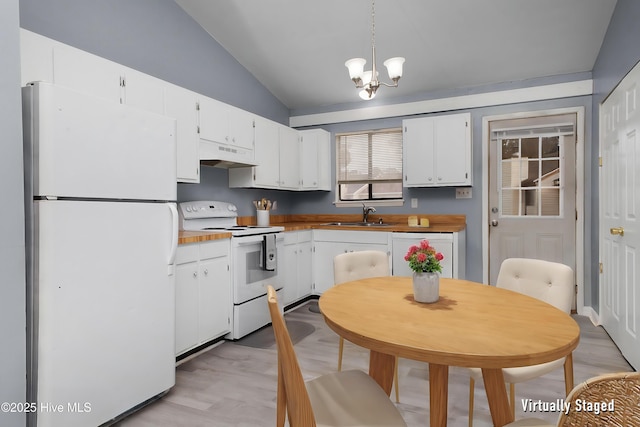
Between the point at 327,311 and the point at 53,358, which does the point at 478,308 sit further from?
the point at 53,358

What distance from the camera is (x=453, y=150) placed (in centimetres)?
404

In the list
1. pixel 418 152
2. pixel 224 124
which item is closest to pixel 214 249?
pixel 224 124

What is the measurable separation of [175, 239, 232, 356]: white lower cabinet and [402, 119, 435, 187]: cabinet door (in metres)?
2.28

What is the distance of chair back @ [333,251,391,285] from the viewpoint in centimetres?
242

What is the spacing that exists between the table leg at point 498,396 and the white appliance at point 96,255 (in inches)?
69.6

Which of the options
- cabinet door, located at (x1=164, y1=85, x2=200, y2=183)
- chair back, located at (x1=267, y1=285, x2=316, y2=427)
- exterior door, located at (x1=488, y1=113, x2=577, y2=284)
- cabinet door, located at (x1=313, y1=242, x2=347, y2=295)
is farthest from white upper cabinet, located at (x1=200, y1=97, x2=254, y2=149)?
exterior door, located at (x1=488, y1=113, x2=577, y2=284)

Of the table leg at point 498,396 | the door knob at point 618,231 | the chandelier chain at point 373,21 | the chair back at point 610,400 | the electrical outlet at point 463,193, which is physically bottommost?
the table leg at point 498,396

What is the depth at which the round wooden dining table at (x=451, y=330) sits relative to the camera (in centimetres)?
108

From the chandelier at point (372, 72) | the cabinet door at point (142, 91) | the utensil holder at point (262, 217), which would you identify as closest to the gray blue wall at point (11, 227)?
the cabinet door at point (142, 91)

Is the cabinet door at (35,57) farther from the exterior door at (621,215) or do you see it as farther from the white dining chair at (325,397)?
the exterior door at (621,215)

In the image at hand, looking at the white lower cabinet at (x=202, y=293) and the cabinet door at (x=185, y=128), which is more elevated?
the cabinet door at (x=185, y=128)

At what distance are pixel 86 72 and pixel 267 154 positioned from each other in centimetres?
202

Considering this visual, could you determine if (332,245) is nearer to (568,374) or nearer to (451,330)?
(568,374)

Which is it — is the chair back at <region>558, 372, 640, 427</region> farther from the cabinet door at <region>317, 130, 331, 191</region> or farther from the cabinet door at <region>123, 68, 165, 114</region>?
the cabinet door at <region>317, 130, 331, 191</region>
